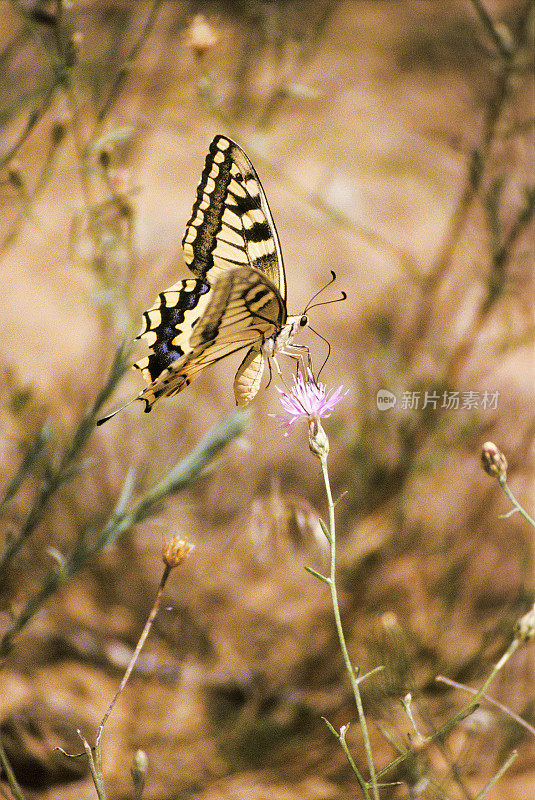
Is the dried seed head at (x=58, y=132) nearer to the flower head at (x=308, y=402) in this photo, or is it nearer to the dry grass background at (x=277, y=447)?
the dry grass background at (x=277, y=447)

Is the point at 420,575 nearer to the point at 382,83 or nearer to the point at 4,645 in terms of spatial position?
the point at 4,645

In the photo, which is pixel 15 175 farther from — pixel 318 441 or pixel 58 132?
pixel 318 441

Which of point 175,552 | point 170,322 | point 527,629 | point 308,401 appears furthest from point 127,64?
point 527,629

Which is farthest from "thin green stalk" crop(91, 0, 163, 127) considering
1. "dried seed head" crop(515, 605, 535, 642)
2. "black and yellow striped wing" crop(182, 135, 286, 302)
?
"dried seed head" crop(515, 605, 535, 642)

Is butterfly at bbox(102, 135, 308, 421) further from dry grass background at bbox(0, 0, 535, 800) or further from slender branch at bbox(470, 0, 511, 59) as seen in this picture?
slender branch at bbox(470, 0, 511, 59)

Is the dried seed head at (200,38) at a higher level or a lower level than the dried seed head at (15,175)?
higher

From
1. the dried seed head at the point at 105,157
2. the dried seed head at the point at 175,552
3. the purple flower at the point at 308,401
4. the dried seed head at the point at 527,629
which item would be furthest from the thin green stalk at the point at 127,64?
the dried seed head at the point at 527,629
